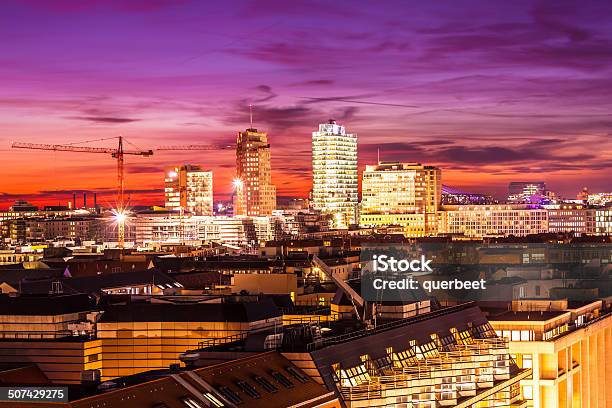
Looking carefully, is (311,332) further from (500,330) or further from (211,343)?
(500,330)

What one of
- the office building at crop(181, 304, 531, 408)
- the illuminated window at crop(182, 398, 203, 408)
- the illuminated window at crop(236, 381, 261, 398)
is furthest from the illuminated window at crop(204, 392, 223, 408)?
the office building at crop(181, 304, 531, 408)

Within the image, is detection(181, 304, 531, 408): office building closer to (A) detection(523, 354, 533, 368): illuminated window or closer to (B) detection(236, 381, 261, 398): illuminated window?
(B) detection(236, 381, 261, 398): illuminated window

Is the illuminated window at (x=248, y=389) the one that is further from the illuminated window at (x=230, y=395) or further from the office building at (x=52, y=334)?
the office building at (x=52, y=334)

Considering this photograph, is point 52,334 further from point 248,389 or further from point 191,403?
point 191,403

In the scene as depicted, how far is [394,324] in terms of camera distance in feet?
238

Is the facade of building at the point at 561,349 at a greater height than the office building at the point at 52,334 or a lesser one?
lesser

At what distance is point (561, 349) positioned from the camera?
94.7 metres

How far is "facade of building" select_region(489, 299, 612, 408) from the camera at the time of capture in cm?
9256

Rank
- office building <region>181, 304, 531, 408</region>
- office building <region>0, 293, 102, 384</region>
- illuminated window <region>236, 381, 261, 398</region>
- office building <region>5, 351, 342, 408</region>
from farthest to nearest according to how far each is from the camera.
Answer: office building <region>0, 293, 102, 384</region> < office building <region>181, 304, 531, 408</region> < illuminated window <region>236, 381, 261, 398</region> < office building <region>5, 351, 342, 408</region>

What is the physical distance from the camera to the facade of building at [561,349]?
92562 millimetres

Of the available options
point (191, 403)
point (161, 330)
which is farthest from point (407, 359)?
point (191, 403)

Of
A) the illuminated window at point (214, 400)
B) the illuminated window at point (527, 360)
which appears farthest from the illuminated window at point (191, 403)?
the illuminated window at point (527, 360)

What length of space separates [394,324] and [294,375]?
16.2 meters

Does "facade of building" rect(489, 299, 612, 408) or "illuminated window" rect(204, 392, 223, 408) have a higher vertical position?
"illuminated window" rect(204, 392, 223, 408)
